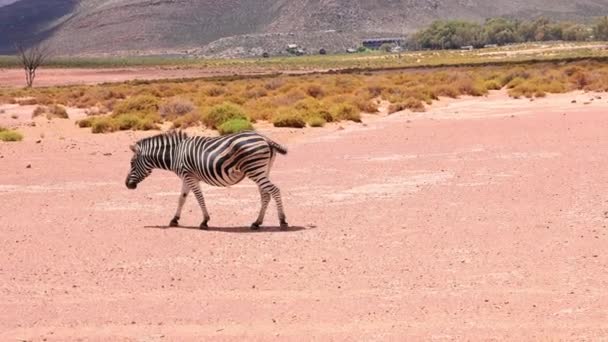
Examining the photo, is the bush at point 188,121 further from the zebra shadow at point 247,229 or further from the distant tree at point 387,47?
the distant tree at point 387,47

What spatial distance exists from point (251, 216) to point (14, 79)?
98.4m

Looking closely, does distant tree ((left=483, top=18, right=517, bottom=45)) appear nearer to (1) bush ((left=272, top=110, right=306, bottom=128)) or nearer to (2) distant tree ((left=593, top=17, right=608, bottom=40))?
(2) distant tree ((left=593, top=17, right=608, bottom=40))

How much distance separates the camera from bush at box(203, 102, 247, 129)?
3208 cm

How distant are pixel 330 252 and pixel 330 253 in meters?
0.06

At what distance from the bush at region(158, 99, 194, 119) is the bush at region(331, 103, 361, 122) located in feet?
17.6

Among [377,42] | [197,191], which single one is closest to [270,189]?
[197,191]

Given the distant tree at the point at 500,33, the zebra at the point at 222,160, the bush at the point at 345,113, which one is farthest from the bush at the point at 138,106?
the distant tree at the point at 500,33

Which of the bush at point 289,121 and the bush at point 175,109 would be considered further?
the bush at point 175,109

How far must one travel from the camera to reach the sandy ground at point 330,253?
9219 mm

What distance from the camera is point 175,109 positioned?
36.8 m

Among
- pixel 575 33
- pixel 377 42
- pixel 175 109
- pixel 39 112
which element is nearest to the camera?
pixel 175 109

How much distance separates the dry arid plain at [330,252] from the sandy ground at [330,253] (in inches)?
1.2

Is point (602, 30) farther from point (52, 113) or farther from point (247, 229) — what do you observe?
point (247, 229)

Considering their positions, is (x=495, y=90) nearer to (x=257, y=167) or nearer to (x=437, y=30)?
(x=257, y=167)
